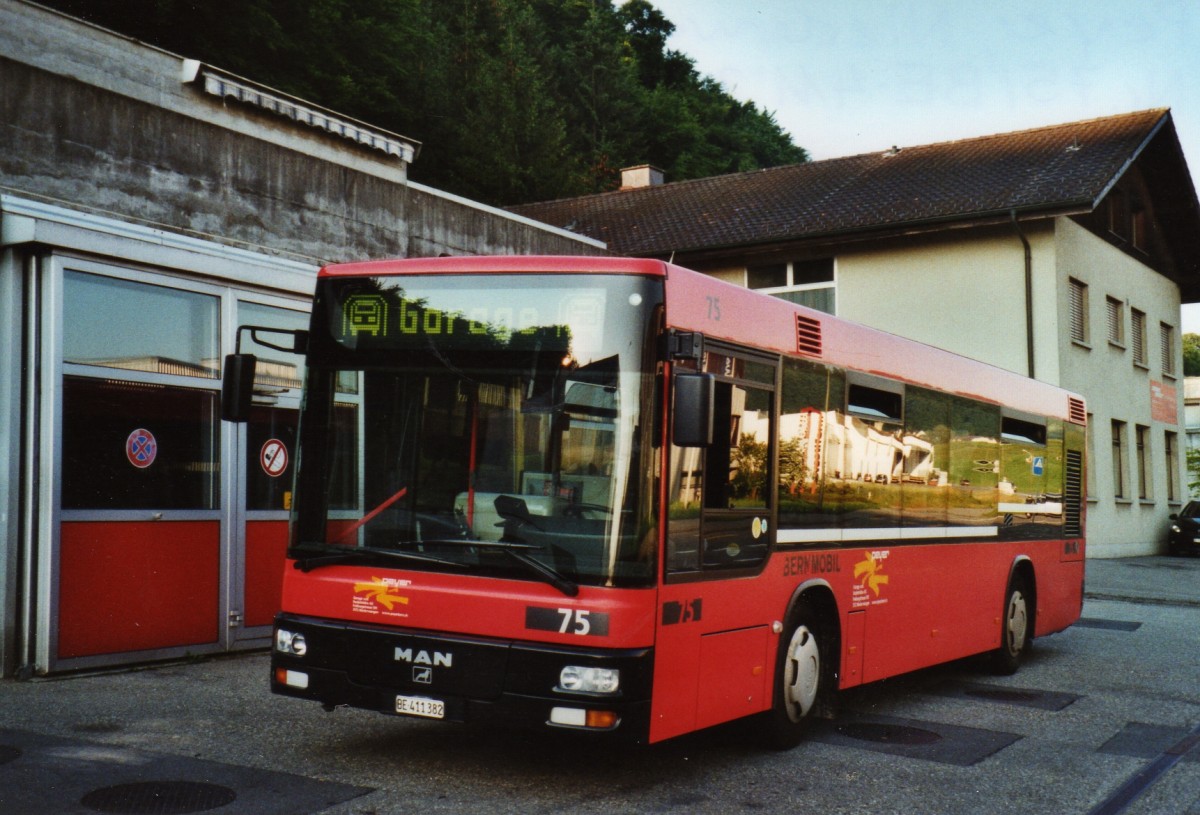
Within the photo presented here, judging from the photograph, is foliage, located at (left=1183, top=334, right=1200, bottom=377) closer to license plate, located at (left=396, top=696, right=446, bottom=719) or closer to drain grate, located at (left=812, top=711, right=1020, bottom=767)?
drain grate, located at (left=812, top=711, right=1020, bottom=767)

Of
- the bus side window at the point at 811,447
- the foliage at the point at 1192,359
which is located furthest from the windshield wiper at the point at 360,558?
→ the foliage at the point at 1192,359

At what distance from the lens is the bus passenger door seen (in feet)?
20.3

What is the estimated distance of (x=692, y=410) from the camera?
5.80m

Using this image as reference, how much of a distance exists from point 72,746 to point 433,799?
7.44 feet

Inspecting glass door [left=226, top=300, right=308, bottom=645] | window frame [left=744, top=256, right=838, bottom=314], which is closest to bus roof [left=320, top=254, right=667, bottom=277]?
glass door [left=226, top=300, right=308, bottom=645]

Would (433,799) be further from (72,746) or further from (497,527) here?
(72,746)

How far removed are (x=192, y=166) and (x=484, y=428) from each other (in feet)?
21.4

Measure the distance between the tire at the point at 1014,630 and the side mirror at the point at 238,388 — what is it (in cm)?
721

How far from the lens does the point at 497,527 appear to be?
6.10 meters

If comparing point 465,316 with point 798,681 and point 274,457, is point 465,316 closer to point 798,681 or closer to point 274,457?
point 798,681

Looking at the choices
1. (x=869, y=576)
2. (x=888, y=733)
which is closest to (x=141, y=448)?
(x=869, y=576)

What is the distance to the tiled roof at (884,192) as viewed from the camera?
25.4 m

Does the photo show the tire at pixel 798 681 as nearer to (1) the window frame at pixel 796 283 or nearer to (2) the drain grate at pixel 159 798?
(2) the drain grate at pixel 159 798

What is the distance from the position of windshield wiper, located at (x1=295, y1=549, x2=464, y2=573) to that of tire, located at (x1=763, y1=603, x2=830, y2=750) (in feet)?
7.36
